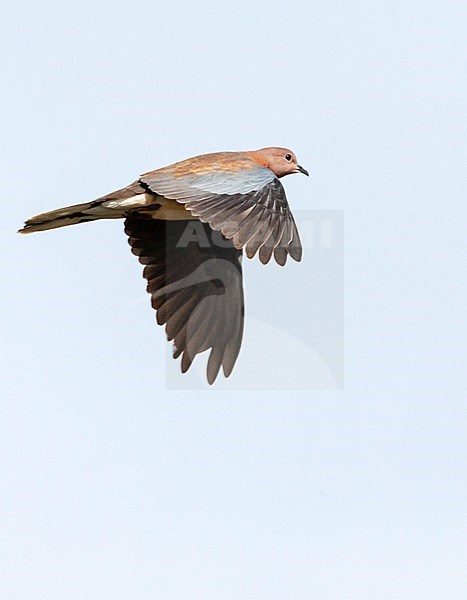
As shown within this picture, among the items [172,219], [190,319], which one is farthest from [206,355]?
[172,219]

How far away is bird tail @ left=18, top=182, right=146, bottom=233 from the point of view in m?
10.3

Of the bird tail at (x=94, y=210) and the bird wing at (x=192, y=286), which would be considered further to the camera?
the bird wing at (x=192, y=286)

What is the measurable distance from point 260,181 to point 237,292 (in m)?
1.39

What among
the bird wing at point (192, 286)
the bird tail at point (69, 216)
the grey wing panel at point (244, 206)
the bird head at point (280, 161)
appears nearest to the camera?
the grey wing panel at point (244, 206)

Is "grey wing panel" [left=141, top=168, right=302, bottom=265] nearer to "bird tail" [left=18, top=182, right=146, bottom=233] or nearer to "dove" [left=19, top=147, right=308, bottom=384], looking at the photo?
"dove" [left=19, top=147, right=308, bottom=384]

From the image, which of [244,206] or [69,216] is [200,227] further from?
[244,206]

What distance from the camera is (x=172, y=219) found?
35.4 ft

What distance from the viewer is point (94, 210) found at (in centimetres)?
1035

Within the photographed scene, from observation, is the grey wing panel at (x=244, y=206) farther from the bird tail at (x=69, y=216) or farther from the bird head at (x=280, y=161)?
the bird head at (x=280, y=161)

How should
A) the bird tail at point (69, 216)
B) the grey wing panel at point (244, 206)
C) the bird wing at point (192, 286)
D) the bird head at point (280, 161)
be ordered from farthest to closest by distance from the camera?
the bird head at point (280, 161) < the bird wing at point (192, 286) < the bird tail at point (69, 216) < the grey wing panel at point (244, 206)

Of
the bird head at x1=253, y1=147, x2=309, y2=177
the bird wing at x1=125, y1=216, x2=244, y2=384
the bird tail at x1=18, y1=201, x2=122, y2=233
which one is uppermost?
the bird head at x1=253, y1=147, x2=309, y2=177

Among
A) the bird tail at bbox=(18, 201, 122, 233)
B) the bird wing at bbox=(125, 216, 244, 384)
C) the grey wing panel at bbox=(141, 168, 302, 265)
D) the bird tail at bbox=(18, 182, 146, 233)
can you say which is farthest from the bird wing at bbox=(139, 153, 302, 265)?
the bird wing at bbox=(125, 216, 244, 384)

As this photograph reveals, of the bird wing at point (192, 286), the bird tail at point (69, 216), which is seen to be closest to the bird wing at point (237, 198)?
the bird tail at point (69, 216)

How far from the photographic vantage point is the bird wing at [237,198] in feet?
29.7
